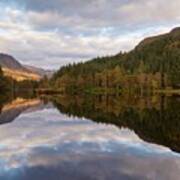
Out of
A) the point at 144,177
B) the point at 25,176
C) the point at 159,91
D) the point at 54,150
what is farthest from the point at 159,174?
the point at 159,91

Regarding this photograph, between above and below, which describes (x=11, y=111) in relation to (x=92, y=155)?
below

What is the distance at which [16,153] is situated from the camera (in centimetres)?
2550

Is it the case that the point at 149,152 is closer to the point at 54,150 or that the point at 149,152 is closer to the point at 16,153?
the point at 54,150

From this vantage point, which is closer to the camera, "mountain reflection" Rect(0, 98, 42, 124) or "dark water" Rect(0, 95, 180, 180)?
"dark water" Rect(0, 95, 180, 180)

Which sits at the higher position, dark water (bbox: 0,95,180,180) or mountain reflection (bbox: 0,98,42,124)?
dark water (bbox: 0,95,180,180)

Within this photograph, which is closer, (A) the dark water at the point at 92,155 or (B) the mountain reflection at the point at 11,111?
(A) the dark water at the point at 92,155

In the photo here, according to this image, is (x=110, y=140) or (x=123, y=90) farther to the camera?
(x=123, y=90)

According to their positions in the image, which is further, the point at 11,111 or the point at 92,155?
the point at 11,111

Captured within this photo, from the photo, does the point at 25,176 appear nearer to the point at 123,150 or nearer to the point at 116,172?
the point at 116,172

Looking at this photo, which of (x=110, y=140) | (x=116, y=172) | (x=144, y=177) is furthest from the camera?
(x=110, y=140)

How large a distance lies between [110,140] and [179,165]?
40.0ft

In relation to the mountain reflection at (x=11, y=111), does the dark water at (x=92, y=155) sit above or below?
above

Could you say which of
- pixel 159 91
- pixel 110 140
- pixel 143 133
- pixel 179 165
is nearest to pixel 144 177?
pixel 179 165

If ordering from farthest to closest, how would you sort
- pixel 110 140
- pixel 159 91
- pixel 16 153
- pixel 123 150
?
pixel 159 91 < pixel 110 140 < pixel 123 150 < pixel 16 153
